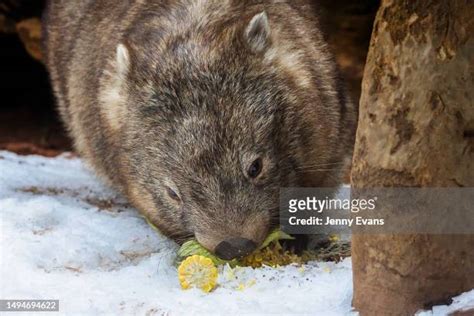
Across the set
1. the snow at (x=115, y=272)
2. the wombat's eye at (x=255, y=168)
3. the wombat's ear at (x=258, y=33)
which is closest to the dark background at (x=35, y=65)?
the wombat's ear at (x=258, y=33)

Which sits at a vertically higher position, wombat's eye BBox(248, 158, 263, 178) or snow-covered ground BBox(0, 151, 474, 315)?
wombat's eye BBox(248, 158, 263, 178)

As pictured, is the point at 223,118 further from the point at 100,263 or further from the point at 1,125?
the point at 1,125

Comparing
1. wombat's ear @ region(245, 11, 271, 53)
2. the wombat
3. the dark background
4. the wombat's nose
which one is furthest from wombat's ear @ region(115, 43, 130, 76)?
the dark background

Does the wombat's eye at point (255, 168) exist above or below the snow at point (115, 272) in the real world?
above

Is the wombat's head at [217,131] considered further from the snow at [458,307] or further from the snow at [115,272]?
the snow at [458,307]

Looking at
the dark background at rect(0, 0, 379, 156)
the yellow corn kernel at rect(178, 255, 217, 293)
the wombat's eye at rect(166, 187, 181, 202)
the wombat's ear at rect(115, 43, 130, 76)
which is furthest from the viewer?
the dark background at rect(0, 0, 379, 156)

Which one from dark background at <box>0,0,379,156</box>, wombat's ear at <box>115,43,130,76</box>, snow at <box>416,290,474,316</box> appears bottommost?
dark background at <box>0,0,379,156</box>

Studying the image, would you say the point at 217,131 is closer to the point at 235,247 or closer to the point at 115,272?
the point at 235,247

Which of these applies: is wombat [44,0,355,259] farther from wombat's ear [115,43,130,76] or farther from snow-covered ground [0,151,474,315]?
snow-covered ground [0,151,474,315]
